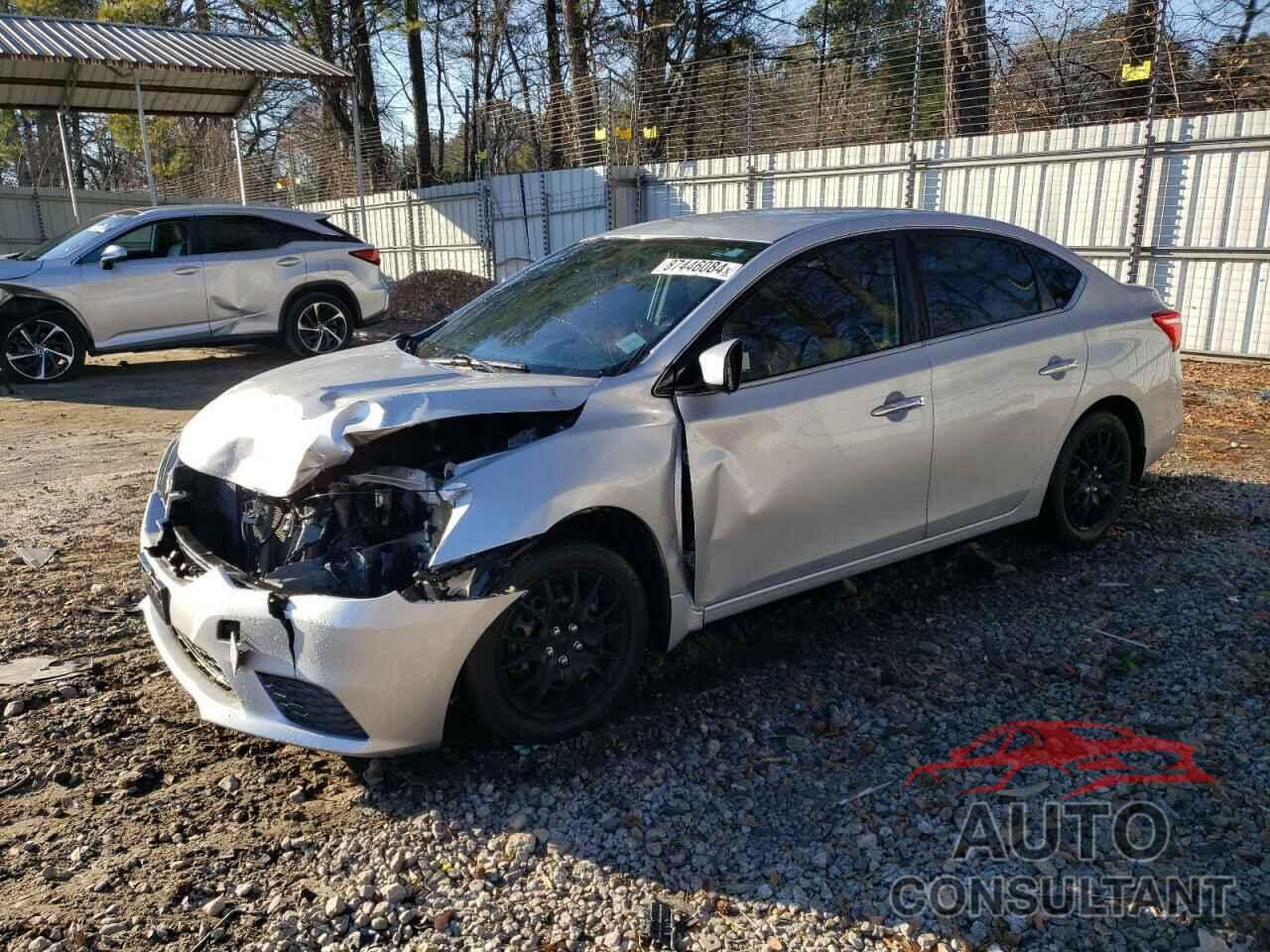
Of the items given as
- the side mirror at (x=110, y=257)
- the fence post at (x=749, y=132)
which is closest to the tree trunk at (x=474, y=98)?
the fence post at (x=749, y=132)

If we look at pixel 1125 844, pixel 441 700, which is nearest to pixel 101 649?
pixel 441 700

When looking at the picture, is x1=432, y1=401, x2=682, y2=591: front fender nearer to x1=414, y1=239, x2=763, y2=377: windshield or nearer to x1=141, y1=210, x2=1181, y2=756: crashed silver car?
x1=141, y1=210, x2=1181, y2=756: crashed silver car

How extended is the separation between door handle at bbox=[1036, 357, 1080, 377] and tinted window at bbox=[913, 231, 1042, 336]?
259 millimetres

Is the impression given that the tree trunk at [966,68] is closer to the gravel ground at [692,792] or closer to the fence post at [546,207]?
the fence post at [546,207]

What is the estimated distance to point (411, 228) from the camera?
21328 millimetres

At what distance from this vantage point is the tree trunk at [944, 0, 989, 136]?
12945mm

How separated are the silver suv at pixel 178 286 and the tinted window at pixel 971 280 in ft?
28.5

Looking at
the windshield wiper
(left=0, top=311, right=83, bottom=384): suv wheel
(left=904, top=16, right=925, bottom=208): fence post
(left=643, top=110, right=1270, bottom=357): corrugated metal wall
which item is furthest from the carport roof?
the windshield wiper

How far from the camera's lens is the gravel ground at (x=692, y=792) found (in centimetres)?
272

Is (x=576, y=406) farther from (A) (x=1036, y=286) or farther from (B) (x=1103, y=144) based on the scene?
(B) (x=1103, y=144)

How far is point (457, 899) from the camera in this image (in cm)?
281

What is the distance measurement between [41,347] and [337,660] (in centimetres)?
935

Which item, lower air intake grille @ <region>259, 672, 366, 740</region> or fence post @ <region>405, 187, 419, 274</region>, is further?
fence post @ <region>405, 187, 419, 274</region>

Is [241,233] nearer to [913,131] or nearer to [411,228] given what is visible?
[913,131]
